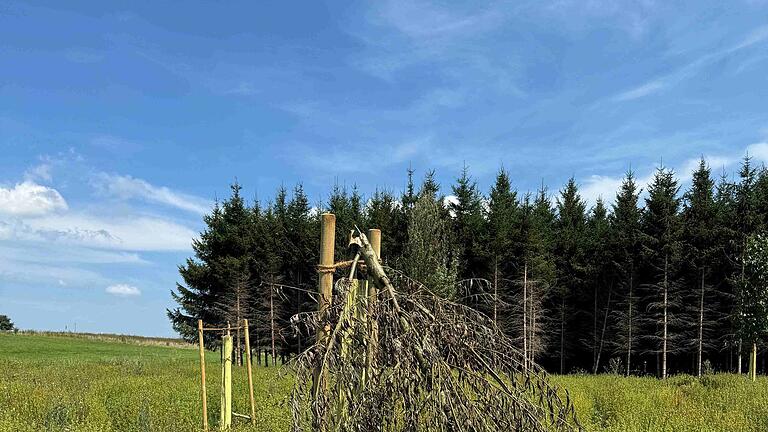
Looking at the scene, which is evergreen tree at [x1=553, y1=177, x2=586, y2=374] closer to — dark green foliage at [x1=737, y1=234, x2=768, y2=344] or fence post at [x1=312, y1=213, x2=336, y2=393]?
dark green foliage at [x1=737, y1=234, x2=768, y2=344]

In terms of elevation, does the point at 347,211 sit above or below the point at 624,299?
above

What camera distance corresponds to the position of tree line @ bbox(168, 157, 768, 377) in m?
28.5

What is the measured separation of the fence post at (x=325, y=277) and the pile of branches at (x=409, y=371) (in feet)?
0.06

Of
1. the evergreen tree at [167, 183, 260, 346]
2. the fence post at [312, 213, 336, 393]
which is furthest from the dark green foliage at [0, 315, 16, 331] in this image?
the fence post at [312, 213, 336, 393]

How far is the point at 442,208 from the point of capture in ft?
110

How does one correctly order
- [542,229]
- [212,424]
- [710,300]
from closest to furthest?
[212,424], [710,300], [542,229]

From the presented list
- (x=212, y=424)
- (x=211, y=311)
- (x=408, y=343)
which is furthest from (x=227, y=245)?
(x=408, y=343)

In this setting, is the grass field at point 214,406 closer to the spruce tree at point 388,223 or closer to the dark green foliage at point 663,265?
the dark green foliage at point 663,265

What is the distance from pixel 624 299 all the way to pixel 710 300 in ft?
12.8

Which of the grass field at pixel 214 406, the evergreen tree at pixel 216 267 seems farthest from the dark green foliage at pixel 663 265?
the evergreen tree at pixel 216 267

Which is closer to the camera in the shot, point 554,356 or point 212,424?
point 212,424

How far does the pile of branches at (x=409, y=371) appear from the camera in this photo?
11.1ft

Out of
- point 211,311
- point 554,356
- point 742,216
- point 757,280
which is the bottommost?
point 554,356

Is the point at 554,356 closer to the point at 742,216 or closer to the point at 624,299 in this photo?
the point at 624,299
